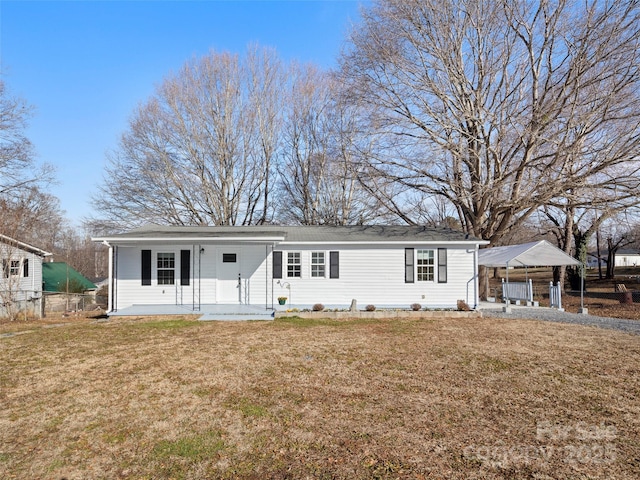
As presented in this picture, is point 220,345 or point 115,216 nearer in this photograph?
point 220,345

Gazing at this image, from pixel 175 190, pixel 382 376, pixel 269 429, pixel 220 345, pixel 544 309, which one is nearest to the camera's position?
pixel 269 429

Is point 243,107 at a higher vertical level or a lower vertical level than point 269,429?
higher

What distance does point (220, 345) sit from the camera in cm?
913

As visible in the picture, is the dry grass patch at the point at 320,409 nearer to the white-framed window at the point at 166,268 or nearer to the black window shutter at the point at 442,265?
the white-framed window at the point at 166,268

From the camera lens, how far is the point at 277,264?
15.3 m

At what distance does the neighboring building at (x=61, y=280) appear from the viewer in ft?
79.8

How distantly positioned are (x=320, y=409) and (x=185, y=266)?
441 inches

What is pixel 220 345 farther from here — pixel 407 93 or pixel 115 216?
pixel 115 216

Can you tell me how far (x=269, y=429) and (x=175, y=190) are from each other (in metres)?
22.1

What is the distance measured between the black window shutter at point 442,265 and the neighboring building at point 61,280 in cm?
2072

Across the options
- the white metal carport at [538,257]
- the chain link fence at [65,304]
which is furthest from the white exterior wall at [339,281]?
the chain link fence at [65,304]

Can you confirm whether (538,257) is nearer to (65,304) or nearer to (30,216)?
(65,304)

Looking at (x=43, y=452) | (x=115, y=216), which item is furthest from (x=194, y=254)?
(x=115, y=216)

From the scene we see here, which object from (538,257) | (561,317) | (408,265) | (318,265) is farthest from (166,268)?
(538,257)
